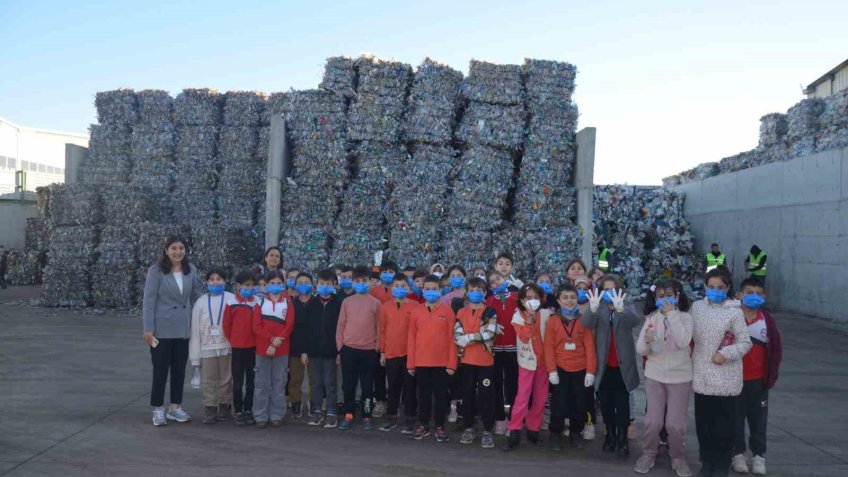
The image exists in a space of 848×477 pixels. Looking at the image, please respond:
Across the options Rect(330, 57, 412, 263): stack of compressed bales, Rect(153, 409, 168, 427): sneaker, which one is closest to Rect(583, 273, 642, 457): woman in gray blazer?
Rect(153, 409, 168, 427): sneaker

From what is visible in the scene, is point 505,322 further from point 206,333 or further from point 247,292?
point 206,333

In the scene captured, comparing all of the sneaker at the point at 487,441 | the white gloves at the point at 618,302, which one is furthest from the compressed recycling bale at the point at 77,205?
the white gloves at the point at 618,302

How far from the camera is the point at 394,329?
7559mm

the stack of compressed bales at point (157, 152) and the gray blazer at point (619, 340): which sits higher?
the stack of compressed bales at point (157, 152)

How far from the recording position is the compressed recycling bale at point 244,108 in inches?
619

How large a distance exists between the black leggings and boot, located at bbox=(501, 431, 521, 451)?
359 cm

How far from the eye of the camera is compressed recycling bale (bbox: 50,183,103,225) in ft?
51.1

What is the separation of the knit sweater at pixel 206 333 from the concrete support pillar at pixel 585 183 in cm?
707

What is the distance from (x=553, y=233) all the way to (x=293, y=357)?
606 centimetres

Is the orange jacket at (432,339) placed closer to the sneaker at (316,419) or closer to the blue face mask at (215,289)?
the sneaker at (316,419)

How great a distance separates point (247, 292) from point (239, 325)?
372mm

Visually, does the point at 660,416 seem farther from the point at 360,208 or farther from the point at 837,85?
the point at 837,85

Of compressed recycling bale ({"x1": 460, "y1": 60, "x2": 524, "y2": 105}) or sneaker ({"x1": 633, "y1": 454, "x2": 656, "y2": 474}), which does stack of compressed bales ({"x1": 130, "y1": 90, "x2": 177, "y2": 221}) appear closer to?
compressed recycling bale ({"x1": 460, "y1": 60, "x2": 524, "y2": 105})

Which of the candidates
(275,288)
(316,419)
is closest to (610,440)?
(316,419)
